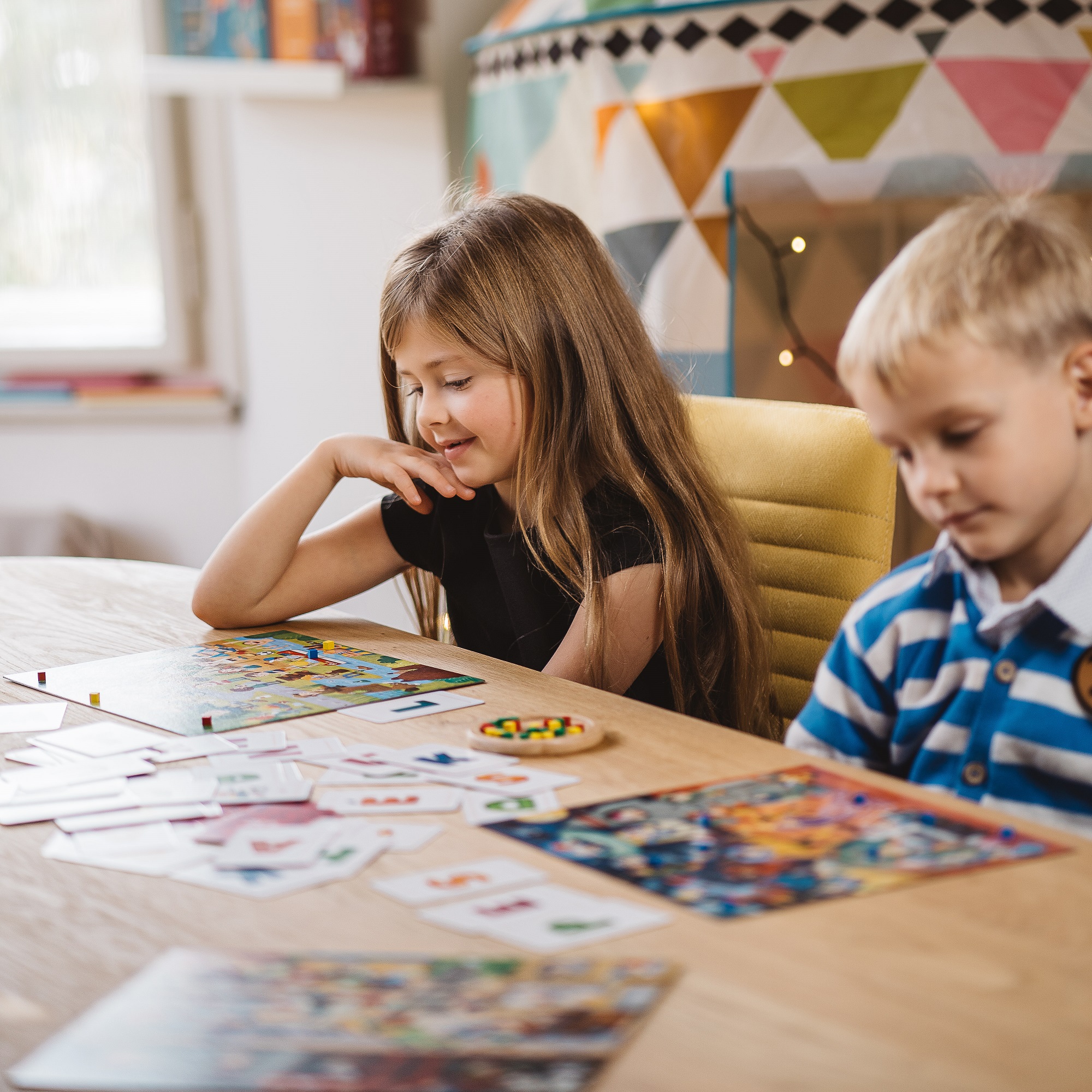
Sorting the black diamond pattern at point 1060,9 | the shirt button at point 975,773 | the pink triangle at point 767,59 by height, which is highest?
the black diamond pattern at point 1060,9

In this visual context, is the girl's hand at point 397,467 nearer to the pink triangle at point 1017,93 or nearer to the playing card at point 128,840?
the playing card at point 128,840

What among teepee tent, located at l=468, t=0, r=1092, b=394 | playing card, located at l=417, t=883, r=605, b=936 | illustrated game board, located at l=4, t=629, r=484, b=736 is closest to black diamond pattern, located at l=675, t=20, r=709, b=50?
teepee tent, located at l=468, t=0, r=1092, b=394

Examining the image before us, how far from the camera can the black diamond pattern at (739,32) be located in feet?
7.09

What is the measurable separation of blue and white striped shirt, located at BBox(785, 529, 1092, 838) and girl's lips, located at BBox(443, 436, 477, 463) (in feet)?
1.83

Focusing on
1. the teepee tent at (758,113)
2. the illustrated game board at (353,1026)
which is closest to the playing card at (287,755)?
the illustrated game board at (353,1026)

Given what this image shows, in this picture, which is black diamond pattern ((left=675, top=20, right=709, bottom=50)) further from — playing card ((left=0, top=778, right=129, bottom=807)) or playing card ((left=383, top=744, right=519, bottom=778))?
Result: playing card ((left=0, top=778, right=129, bottom=807))

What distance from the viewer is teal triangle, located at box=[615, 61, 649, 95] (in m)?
2.30

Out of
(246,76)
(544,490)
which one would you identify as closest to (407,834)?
(544,490)

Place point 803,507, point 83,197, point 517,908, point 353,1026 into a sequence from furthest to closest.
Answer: point 83,197 < point 803,507 < point 517,908 < point 353,1026

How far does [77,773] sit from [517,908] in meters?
0.43

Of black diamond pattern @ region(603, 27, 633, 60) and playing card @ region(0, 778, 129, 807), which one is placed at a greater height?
black diamond pattern @ region(603, 27, 633, 60)

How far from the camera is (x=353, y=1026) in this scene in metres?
0.63

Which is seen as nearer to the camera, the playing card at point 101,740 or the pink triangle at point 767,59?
the playing card at point 101,740

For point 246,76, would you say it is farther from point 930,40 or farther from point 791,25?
point 930,40
